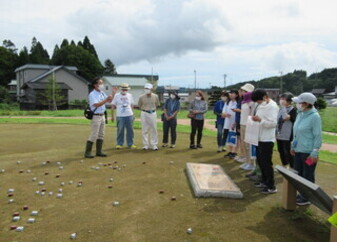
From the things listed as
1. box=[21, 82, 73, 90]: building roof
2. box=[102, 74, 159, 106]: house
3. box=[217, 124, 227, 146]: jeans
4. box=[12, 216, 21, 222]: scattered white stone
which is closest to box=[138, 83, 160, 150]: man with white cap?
box=[217, 124, 227, 146]: jeans

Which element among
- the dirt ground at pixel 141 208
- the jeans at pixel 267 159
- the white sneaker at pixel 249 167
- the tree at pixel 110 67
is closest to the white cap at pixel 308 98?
the jeans at pixel 267 159

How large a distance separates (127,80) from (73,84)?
14496 millimetres

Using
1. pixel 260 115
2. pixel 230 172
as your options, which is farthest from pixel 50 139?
pixel 260 115

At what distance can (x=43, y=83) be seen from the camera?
51625 millimetres

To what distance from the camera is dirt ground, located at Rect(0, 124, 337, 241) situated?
4.00 m

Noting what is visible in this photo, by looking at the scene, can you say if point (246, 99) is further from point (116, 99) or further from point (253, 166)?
point (116, 99)

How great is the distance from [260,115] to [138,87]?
6058 cm

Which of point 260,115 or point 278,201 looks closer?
point 278,201

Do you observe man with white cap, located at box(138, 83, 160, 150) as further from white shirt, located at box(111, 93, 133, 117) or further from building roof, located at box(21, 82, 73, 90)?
building roof, located at box(21, 82, 73, 90)

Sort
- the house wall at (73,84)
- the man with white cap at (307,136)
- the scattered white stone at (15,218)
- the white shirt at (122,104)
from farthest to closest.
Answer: the house wall at (73,84), the white shirt at (122,104), the man with white cap at (307,136), the scattered white stone at (15,218)

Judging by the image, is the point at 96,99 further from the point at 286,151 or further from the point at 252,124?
the point at 286,151

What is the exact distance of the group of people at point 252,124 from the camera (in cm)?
497

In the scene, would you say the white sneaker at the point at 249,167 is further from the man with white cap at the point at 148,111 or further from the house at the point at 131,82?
the house at the point at 131,82

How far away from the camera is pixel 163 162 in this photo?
8039 millimetres
